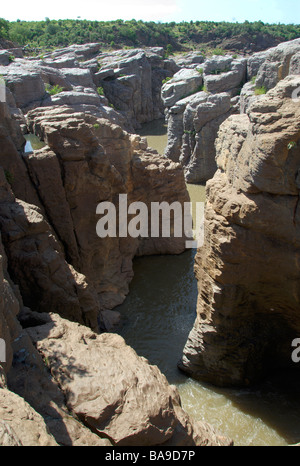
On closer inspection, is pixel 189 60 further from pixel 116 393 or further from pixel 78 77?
pixel 116 393

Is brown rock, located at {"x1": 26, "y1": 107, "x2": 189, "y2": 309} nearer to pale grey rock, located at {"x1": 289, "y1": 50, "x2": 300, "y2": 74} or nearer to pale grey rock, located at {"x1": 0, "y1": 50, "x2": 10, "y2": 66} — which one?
pale grey rock, located at {"x1": 289, "y1": 50, "x2": 300, "y2": 74}

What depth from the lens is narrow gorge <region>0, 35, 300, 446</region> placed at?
17.7 feet

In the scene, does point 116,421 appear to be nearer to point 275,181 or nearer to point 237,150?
point 275,181

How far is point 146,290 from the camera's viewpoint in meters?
14.1

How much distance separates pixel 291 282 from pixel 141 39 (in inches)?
2304

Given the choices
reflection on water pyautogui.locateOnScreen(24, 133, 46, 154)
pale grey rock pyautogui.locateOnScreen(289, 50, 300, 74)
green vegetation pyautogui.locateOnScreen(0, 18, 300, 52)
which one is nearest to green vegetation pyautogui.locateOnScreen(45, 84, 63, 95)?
reflection on water pyautogui.locateOnScreen(24, 133, 46, 154)

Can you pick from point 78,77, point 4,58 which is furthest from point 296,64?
point 4,58

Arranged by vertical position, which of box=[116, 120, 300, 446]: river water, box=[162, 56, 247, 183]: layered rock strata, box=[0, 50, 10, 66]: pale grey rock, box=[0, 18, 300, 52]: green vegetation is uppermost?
box=[0, 18, 300, 52]: green vegetation

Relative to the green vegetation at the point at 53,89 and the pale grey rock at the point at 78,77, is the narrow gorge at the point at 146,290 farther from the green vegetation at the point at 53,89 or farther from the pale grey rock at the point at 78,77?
the pale grey rock at the point at 78,77

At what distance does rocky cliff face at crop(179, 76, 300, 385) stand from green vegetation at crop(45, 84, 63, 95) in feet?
55.8

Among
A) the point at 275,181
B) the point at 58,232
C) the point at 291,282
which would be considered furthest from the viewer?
the point at 58,232

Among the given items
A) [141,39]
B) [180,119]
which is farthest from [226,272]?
[141,39]
